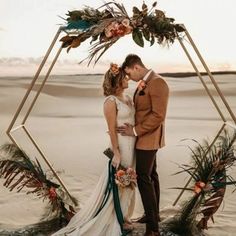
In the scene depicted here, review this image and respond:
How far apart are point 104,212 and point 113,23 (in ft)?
3.03

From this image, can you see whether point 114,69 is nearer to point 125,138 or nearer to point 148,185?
point 125,138

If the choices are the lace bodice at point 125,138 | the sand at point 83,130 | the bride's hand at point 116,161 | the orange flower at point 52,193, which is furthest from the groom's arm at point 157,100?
the orange flower at point 52,193

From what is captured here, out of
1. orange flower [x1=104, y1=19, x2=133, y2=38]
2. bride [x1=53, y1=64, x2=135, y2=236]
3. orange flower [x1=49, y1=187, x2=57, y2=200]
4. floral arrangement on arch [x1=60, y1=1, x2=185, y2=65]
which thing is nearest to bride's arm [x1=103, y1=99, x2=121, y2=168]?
bride [x1=53, y1=64, x2=135, y2=236]

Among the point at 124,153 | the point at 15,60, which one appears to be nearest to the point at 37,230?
the point at 124,153

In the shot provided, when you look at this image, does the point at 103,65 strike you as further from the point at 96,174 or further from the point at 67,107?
the point at 96,174

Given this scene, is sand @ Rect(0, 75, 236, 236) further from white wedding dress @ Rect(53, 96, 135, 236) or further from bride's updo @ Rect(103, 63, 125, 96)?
bride's updo @ Rect(103, 63, 125, 96)

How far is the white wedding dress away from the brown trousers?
50 millimetres

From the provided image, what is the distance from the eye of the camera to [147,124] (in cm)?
237

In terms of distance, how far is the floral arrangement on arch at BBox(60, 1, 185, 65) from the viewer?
234cm

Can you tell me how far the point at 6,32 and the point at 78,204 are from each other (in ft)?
3.41

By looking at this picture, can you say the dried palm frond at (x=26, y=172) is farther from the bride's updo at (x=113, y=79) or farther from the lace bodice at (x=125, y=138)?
the bride's updo at (x=113, y=79)

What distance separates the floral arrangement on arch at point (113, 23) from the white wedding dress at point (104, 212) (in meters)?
0.38

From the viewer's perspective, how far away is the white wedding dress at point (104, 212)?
8.03 feet

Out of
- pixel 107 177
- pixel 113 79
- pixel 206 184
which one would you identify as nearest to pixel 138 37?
pixel 113 79
